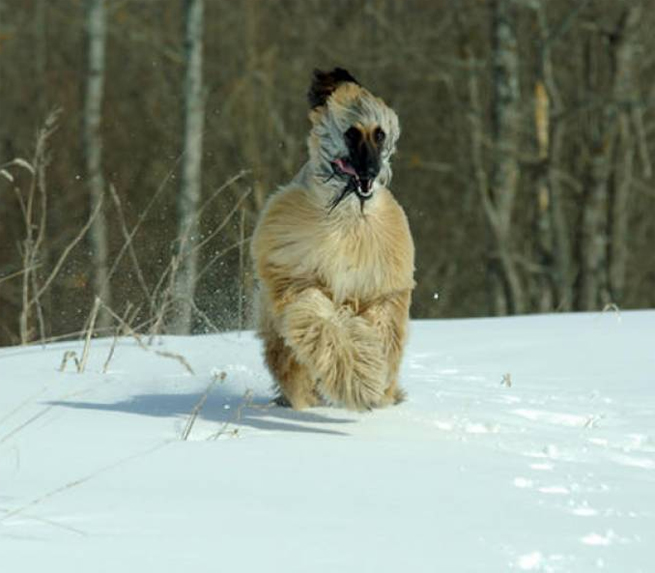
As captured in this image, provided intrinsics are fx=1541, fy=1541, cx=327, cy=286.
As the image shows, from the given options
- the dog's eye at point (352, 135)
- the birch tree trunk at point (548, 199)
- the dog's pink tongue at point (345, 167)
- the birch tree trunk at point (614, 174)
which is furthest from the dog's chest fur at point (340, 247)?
the birch tree trunk at point (548, 199)

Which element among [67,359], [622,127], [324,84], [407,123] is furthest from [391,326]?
[407,123]

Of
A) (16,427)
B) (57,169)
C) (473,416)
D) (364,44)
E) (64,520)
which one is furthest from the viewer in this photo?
(364,44)

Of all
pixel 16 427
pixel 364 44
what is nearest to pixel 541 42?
pixel 364 44

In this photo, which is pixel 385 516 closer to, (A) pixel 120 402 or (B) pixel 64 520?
(B) pixel 64 520

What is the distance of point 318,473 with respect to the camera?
3939 mm

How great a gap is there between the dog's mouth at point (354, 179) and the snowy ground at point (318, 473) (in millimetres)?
752

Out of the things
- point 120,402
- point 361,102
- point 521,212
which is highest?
point 361,102

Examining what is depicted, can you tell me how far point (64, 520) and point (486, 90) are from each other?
72.2ft

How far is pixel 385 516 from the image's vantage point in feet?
11.6

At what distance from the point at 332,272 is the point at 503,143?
1158cm

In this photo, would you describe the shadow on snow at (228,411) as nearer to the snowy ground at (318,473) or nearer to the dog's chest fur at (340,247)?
the snowy ground at (318,473)

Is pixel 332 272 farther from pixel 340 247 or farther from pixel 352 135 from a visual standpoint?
pixel 352 135

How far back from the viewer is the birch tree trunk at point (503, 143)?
16.7 metres

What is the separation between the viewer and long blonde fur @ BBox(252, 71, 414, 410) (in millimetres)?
5215
